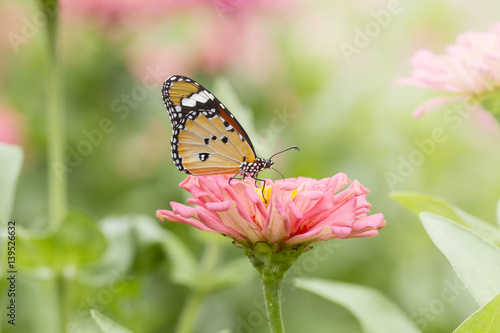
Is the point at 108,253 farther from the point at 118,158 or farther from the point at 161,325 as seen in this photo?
the point at 118,158

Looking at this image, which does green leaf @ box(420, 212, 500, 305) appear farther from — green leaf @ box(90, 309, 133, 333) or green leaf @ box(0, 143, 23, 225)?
green leaf @ box(0, 143, 23, 225)

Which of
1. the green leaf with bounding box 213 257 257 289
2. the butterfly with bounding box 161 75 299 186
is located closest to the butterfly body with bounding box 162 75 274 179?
the butterfly with bounding box 161 75 299 186

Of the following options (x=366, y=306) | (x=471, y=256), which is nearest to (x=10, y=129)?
(x=366, y=306)

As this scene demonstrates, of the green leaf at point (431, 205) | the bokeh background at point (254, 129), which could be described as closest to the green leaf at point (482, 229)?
the green leaf at point (431, 205)

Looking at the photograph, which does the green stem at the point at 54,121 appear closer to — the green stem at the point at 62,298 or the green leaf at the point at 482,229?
the green stem at the point at 62,298

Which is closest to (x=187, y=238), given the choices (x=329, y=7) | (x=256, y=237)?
(x=256, y=237)
